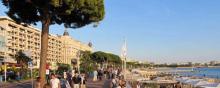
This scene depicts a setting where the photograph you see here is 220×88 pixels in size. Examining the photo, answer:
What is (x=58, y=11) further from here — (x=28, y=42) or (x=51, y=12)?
(x=28, y=42)

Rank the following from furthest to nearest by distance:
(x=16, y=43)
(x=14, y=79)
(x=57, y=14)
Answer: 1. (x=16, y=43)
2. (x=14, y=79)
3. (x=57, y=14)

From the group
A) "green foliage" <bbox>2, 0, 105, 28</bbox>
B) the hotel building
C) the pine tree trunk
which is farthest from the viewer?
the hotel building

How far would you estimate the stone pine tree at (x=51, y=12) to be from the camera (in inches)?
810

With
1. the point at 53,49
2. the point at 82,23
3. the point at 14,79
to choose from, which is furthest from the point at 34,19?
the point at 53,49

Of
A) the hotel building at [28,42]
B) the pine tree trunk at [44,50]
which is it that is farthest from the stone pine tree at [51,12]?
the hotel building at [28,42]

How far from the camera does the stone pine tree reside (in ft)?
67.5

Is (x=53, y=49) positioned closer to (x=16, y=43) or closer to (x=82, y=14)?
(x=16, y=43)

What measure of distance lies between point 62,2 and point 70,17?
3532 millimetres

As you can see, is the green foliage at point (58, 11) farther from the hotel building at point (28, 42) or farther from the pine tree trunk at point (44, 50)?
the hotel building at point (28, 42)

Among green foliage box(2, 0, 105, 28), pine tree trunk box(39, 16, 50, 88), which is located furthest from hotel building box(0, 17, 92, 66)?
pine tree trunk box(39, 16, 50, 88)

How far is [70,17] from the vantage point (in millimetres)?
23438

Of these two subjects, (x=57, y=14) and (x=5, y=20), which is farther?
(x=5, y=20)

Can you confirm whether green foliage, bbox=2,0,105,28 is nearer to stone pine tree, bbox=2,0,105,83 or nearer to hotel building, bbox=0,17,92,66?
stone pine tree, bbox=2,0,105,83

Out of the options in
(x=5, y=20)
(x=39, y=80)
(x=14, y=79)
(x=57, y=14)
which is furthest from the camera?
(x=5, y=20)
